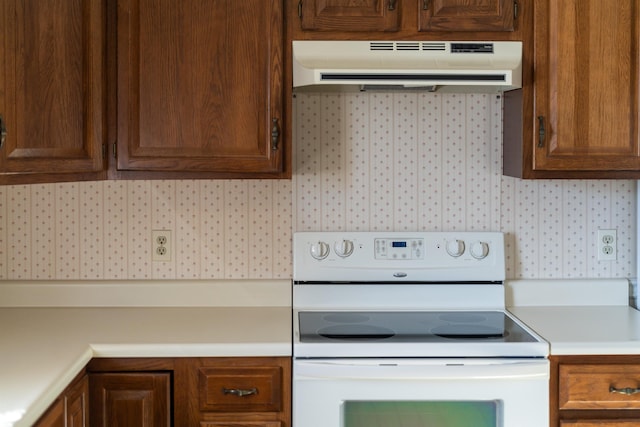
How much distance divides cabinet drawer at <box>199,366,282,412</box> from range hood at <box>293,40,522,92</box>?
0.83 metres

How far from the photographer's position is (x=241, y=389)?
2.07m

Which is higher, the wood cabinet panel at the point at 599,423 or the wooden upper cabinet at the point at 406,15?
the wooden upper cabinet at the point at 406,15

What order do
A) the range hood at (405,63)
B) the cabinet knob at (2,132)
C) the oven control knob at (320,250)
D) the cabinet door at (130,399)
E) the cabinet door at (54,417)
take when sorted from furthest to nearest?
1. the oven control knob at (320,250)
2. the range hood at (405,63)
3. the cabinet door at (130,399)
4. the cabinet knob at (2,132)
5. the cabinet door at (54,417)

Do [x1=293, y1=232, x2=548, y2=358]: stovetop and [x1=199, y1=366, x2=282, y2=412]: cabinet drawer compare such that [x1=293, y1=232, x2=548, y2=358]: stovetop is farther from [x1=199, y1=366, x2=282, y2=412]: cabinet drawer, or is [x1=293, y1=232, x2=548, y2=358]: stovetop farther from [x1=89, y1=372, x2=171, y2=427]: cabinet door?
[x1=89, y1=372, x2=171, y2=427]: cabinet door

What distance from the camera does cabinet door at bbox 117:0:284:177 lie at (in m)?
2.24

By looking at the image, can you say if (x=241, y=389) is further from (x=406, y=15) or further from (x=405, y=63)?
(x=406, y=15)

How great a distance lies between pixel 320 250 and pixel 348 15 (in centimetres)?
75

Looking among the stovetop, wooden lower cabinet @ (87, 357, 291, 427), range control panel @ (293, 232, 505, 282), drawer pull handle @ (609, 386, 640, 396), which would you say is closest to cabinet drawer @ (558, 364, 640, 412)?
drawer pull handle @ (609, 386, 640, 396)

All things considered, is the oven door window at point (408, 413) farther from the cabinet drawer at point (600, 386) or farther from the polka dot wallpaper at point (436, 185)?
the polka dot wallpaper at point (436, 185)

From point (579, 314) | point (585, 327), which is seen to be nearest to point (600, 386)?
point (585, 327)

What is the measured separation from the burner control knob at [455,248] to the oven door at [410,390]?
0.54m

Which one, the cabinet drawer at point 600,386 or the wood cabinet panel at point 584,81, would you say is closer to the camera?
the cabinet drawer at point 600,386

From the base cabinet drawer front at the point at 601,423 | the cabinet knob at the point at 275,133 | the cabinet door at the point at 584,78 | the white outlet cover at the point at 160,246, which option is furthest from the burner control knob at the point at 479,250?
the white outlet cover at the point at 160,246

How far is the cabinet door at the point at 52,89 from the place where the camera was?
1827 mm
